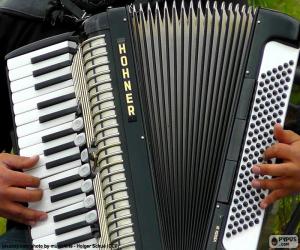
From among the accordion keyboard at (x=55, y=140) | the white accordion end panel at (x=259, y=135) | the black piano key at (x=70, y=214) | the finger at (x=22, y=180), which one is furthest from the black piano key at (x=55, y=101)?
the white accordion end panel at (x=259, y=135)

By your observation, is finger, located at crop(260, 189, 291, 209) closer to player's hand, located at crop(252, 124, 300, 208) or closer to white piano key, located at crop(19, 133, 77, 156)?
player's hand, located at crop(252, 124, 300, 208)

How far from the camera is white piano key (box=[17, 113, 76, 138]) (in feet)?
7.44

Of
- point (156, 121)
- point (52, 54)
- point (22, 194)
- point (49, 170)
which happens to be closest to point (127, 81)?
point (156, 121)

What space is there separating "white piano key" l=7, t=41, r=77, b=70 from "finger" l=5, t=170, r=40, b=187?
325mm

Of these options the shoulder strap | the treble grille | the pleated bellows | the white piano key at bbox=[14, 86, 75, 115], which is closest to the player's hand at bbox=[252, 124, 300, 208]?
the pleated bellows

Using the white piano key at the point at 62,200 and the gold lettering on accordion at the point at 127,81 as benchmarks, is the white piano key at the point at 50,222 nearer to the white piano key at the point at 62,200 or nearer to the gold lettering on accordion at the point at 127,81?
the white piano key at the point at 62,200

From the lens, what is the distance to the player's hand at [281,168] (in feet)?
7.23

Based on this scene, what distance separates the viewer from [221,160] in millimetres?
2240

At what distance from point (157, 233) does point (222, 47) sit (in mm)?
576

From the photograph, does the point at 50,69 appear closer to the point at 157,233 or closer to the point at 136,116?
the point at 136,116

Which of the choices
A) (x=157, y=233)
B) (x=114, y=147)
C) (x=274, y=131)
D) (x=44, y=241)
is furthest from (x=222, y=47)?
(x=44, y=241)

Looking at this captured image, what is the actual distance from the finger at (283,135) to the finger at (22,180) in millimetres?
710

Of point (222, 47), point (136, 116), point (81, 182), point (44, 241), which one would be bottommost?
point (44, 241)

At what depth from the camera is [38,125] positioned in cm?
230
